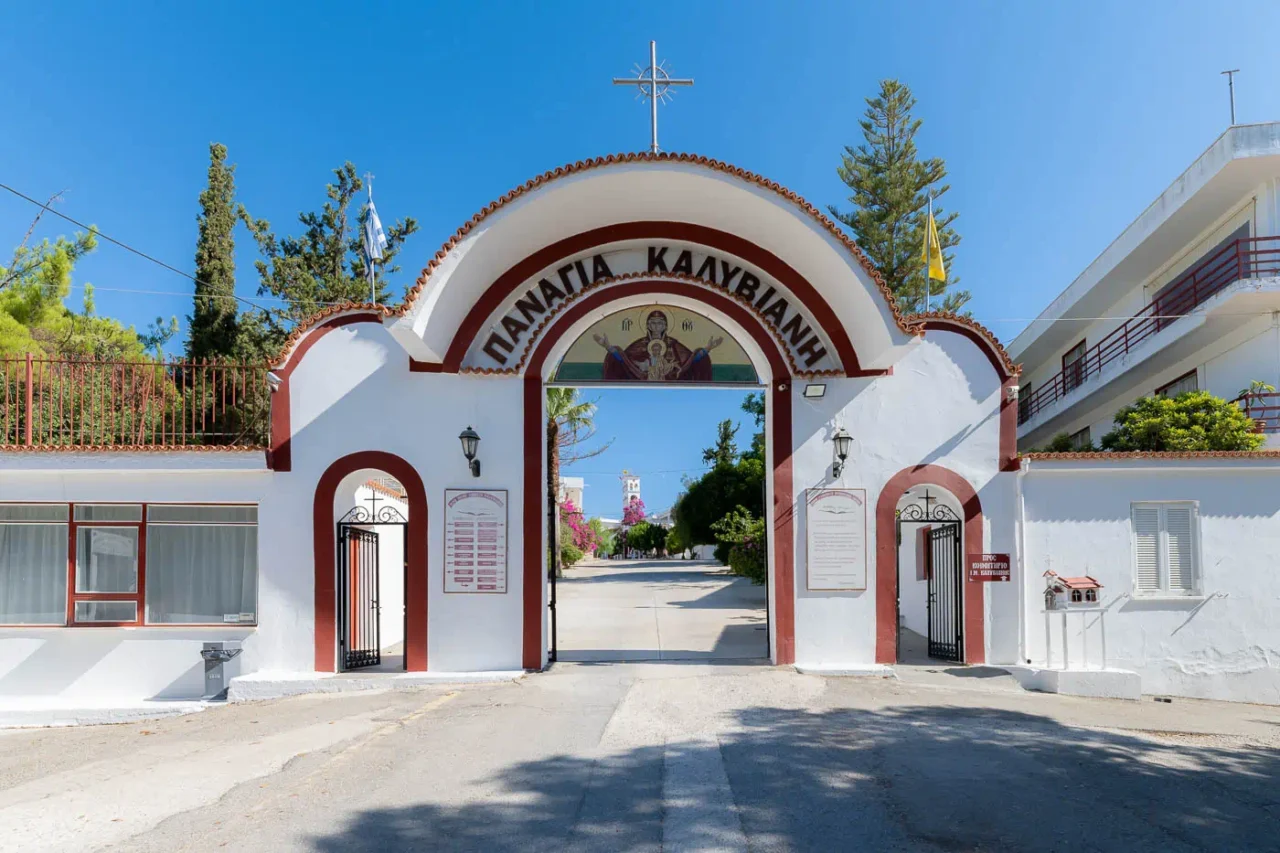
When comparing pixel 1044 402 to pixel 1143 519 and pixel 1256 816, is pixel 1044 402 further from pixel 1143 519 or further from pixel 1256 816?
pixel 1256 816

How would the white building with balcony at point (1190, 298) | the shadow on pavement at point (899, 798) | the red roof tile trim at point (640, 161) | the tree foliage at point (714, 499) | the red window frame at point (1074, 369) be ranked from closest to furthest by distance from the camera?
the shadow on pavement at point (899, 798) < the red roof tile trim at point (640, 161) < the white building with balcony at point (1190, 298) < the red window frame at point (1074, 369) < the tree foliage at point (714, 499)

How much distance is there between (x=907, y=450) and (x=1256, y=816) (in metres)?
6.17

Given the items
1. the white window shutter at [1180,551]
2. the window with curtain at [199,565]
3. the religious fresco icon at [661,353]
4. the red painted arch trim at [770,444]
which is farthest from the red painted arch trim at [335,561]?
the white window shutter at [1180,551]

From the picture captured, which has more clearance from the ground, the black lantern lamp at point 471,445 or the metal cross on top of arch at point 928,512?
the black lantern lamp at point 471,445

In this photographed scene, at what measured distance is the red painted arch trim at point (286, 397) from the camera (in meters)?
11.5

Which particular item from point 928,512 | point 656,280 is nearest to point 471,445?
point 656,280

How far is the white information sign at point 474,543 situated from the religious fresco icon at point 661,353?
7.29ft

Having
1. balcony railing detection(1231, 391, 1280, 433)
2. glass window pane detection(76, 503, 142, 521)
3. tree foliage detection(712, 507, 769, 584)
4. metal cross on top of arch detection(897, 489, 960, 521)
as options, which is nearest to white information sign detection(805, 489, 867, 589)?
metal cross on top of arch detection(897, 489, 960, 521)

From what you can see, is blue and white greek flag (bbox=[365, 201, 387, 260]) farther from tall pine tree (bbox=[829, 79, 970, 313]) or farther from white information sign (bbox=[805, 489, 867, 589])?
tall pine tree (bbox=[829, 79, 970, 313])

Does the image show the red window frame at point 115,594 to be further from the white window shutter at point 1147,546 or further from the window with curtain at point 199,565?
the white window shutter at point 1147,546

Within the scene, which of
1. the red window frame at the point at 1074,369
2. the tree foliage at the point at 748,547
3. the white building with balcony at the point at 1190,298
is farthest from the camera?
the red window frame at the point at 1074,369

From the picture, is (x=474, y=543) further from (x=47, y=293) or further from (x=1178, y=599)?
(x=47, y=293)

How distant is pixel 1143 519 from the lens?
1180 centimetres

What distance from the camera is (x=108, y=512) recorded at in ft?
38.9
